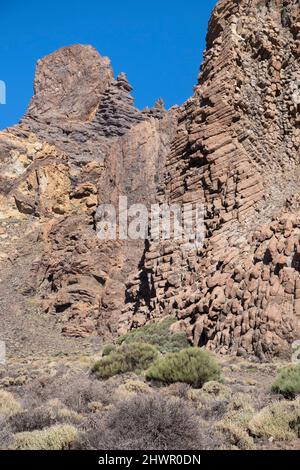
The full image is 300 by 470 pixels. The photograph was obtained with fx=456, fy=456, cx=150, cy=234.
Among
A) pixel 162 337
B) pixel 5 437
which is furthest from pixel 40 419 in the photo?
pixel 162 337

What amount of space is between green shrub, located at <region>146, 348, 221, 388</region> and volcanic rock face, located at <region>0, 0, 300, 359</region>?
4.76 meters

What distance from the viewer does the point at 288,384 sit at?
9898 millimetres

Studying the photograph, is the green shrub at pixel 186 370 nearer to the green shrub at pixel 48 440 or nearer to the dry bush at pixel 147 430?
the dry bush at pixel 147 430

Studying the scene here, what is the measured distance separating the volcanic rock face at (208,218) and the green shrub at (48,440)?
1134cm

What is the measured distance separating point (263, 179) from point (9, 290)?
1232 inches

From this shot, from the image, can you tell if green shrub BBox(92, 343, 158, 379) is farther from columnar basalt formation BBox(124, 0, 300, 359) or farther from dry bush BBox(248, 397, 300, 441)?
dry bush BBox(248, 397, 300, 441)

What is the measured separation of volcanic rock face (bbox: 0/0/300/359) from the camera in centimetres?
1916

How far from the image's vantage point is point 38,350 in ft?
116

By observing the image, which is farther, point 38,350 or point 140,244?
point 140,244

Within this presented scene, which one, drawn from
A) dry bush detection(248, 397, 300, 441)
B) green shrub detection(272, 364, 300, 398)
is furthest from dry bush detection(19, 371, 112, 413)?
green shrub detection(272, 364, 300, 398)

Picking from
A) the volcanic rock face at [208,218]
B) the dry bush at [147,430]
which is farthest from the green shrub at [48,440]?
the volcanic rock face at [208,218]

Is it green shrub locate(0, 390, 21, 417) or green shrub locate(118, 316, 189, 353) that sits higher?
green shrub locate(0, 390, 21, 417)

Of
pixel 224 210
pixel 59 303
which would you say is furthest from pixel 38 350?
pixel 224 210
